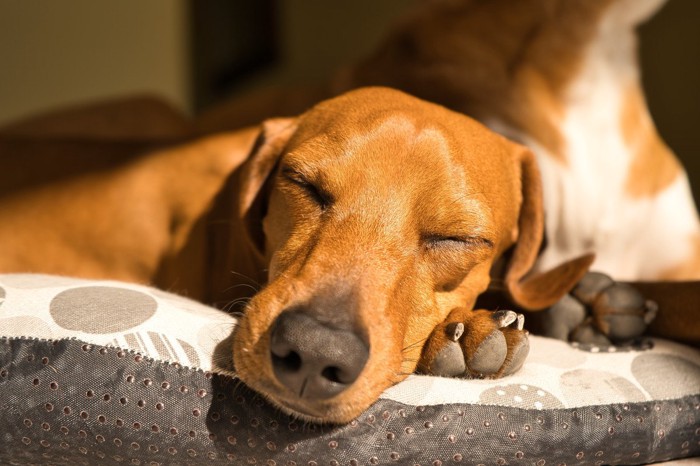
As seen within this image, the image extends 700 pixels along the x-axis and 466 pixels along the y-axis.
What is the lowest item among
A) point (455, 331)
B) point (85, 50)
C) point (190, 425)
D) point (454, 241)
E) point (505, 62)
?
point (85, 50)

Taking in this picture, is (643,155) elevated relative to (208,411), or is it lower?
elevated

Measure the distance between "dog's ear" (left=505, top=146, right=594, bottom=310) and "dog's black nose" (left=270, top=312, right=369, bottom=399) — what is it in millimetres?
726

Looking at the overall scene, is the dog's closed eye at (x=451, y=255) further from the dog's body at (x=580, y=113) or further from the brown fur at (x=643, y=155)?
the brown fur at (x=643, y=155)

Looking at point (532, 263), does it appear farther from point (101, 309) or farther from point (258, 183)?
point (101, 309)

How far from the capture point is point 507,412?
1435 millimetres

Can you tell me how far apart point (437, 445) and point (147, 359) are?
558 millimetres

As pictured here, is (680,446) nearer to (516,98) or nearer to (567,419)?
(567,419)

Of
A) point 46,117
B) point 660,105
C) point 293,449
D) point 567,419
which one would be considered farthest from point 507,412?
point 46,117

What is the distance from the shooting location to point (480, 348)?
150cm

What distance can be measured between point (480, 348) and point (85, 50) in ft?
16.7

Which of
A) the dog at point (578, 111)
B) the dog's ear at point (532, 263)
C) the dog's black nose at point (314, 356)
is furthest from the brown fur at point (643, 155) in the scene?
the dog's black nose at point (314, 356)

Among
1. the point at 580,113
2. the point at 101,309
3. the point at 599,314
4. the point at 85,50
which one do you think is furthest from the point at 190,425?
the point at 85,50

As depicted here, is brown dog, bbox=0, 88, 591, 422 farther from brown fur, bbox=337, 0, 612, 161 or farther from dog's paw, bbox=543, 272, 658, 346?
brown fur, bbox=337, 0, 612, 161

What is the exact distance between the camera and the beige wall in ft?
18.0
